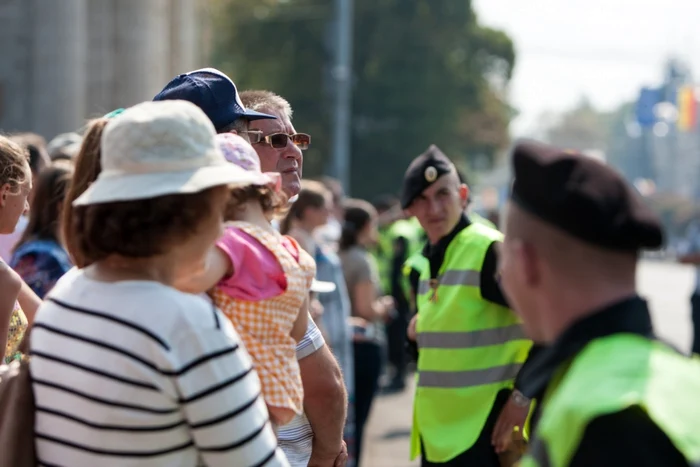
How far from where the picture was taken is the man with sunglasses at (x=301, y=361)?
140 inches

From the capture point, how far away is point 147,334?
239 cm

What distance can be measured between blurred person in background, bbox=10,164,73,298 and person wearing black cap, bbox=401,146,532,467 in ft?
5.83

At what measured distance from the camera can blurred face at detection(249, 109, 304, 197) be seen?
3842mm

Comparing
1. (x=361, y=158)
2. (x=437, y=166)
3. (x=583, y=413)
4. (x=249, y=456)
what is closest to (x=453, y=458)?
(x=437, y=166)

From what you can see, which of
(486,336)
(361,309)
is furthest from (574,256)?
(361,309)

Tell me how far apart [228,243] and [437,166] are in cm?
320

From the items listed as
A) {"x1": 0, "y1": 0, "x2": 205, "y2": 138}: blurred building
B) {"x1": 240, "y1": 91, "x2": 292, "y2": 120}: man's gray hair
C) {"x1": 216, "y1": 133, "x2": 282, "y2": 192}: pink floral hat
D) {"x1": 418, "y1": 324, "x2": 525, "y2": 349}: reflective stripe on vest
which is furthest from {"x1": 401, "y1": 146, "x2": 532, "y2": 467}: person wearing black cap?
{"x1": 0, "y1": 0, "x2": 205, "y2": 138}: blurred building

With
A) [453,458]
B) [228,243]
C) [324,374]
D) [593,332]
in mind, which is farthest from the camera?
[453,458]

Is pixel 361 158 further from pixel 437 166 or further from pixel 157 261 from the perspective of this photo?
pixel 157 261

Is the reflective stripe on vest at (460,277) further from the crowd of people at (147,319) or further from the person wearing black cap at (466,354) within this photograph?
the crowd of people at (147,319)

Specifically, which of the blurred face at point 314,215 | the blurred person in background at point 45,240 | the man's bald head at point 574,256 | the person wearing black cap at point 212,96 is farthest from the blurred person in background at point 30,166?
the man's bald head at point 574,256

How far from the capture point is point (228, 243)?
298 cm

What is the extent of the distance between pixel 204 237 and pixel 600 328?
33.5 inches

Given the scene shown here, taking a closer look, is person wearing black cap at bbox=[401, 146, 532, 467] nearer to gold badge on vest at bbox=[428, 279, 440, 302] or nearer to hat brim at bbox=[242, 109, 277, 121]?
gold badge on vest at bbox=[428, 279, 440, 302]
